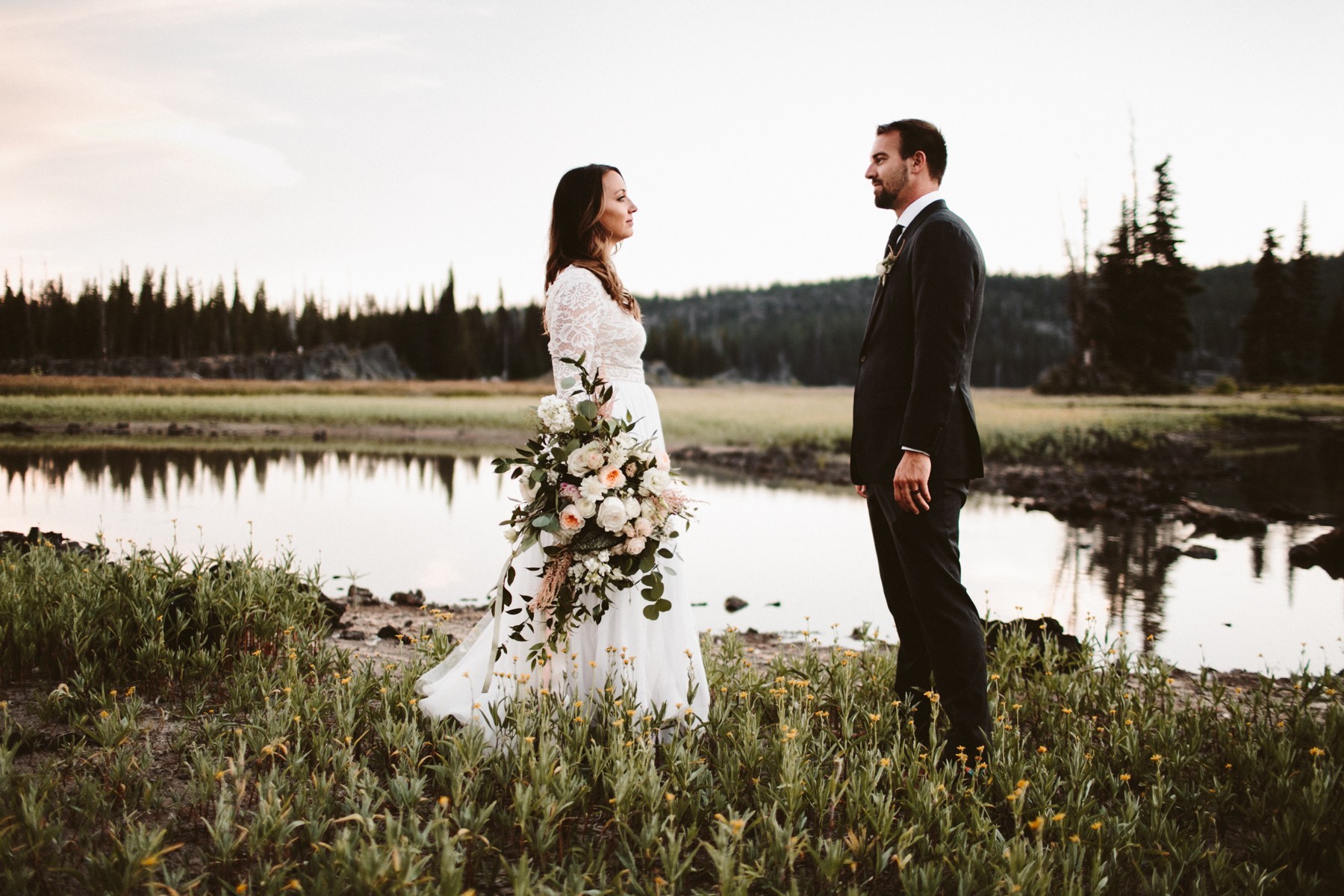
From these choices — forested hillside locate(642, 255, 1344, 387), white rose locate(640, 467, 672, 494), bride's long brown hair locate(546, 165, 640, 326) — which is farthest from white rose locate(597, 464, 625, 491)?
forested hillside locate(642, 255, 1344, 387)

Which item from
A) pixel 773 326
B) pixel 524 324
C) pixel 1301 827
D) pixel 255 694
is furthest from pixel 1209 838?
pixel 773 326

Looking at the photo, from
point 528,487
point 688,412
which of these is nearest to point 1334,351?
point 688,412

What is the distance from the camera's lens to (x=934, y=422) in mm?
3287

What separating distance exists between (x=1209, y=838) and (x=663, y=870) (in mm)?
2114

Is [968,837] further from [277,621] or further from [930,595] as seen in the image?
[277,621]

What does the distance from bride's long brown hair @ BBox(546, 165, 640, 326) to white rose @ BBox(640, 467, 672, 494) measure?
0.83 metres

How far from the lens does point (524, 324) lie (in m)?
71.7

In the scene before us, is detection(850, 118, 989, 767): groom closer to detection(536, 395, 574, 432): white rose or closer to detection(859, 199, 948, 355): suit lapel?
detection(859, 199, 948, 355): suit lapel

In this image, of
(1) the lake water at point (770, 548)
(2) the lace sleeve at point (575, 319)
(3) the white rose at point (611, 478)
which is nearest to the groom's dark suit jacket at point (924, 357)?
(3) the white rose at point (611, 478)

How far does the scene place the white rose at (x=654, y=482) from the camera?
3434 millimetres

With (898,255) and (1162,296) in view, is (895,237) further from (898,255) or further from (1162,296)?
(1162,296)

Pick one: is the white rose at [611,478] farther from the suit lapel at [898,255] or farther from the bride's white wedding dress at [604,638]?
the suit lapel at [898,255]

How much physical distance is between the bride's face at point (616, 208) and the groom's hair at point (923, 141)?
116 cm

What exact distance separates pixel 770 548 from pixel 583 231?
7044 millimetres
